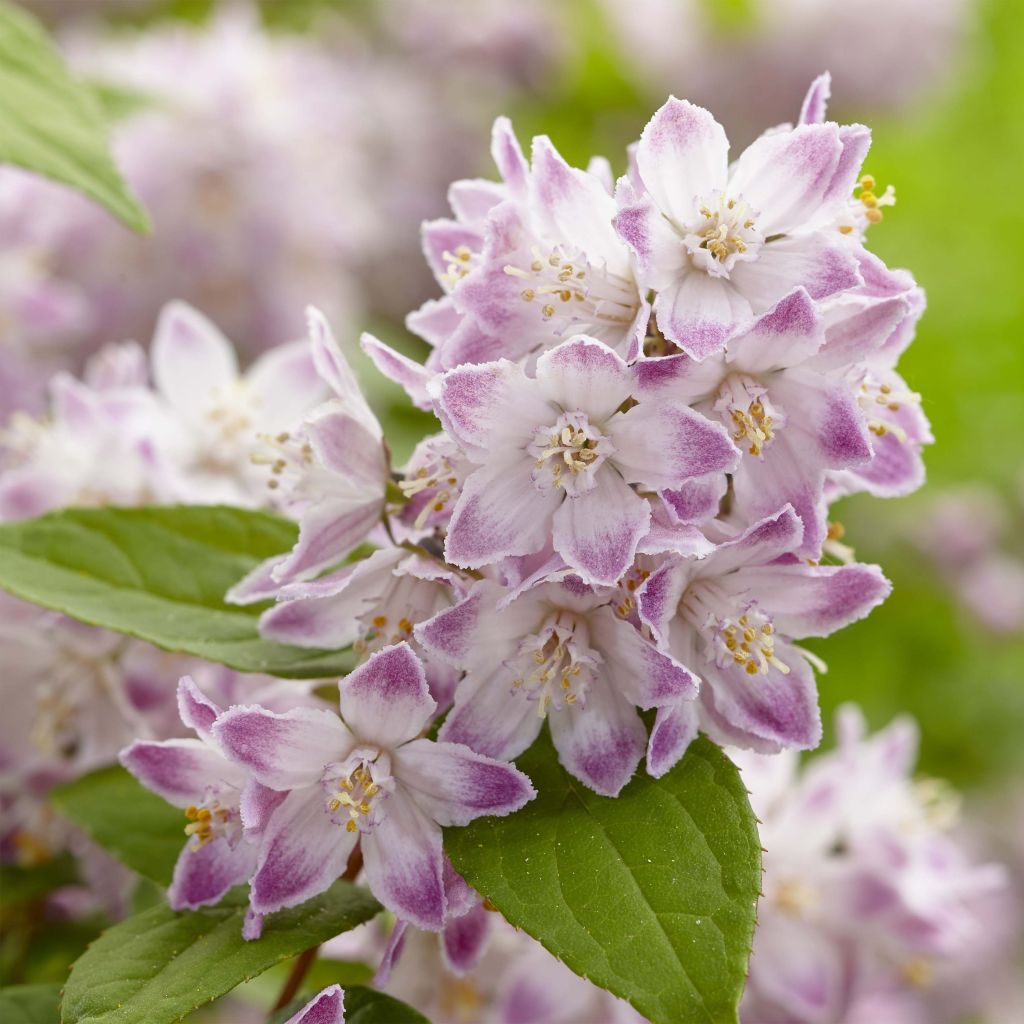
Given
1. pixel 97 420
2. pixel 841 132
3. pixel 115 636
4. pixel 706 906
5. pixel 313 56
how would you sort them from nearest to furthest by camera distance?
pixel 706 906 < pixel 841 132 < pixel 115 636 < pixel 97 420 < pixel 313 56

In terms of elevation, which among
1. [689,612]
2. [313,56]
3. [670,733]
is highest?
[313,56]

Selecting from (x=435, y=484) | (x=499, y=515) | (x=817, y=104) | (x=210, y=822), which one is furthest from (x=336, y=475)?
(x=817, y=104)

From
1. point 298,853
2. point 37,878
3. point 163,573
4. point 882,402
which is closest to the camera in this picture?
point 298,853

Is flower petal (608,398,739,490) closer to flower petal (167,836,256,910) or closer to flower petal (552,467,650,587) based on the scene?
flower petal (552,467,650,587)

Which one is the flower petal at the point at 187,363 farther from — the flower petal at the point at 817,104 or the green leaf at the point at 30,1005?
the flower petal at the point at 817,104

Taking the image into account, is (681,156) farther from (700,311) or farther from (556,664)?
(556,664)

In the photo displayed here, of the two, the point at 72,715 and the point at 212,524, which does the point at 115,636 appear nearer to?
the point at 72,715

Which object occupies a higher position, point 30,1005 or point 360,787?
point 360,787

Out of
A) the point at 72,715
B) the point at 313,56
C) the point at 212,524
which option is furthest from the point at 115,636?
the point at 313,56
